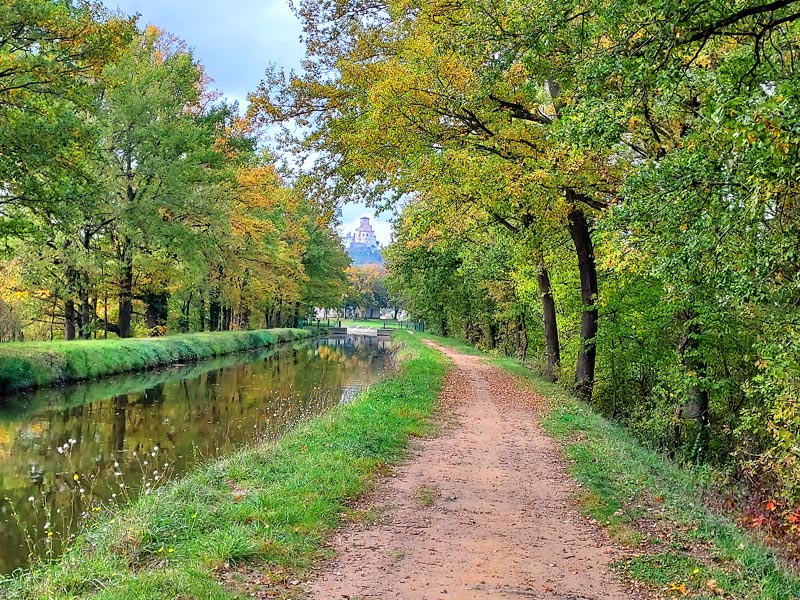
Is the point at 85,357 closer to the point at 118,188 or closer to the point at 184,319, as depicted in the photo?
the point at 118,188

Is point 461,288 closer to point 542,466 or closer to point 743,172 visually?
point 542,466

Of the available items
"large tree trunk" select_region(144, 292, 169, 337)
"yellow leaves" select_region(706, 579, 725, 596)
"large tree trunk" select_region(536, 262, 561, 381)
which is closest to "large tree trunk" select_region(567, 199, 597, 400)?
"large tree trunk" select_region(536, 262, 561, 381)

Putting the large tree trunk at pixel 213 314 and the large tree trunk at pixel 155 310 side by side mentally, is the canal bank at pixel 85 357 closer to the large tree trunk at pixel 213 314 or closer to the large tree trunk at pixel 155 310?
the large tree trunk at pixel 155 310

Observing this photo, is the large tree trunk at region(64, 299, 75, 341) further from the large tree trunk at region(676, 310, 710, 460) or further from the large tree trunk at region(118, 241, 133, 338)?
the large tree trunk at region(676, 310, 710, 460)

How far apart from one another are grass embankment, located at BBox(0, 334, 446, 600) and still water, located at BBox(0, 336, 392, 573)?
0.56 metres

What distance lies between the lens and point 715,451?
14258 mm

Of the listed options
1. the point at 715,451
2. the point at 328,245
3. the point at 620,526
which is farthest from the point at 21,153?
the point at 328,245

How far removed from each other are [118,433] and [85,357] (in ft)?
29.6

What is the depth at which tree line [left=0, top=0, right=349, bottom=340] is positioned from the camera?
1510 cm

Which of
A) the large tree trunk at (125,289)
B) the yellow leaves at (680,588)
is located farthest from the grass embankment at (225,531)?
the large tree trunk at (125,289)

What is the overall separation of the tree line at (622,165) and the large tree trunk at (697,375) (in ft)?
0.21

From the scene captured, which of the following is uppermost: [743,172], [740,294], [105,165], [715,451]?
[105,165]

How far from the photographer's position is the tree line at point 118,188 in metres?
15.1

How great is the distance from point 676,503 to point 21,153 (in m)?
16.4
